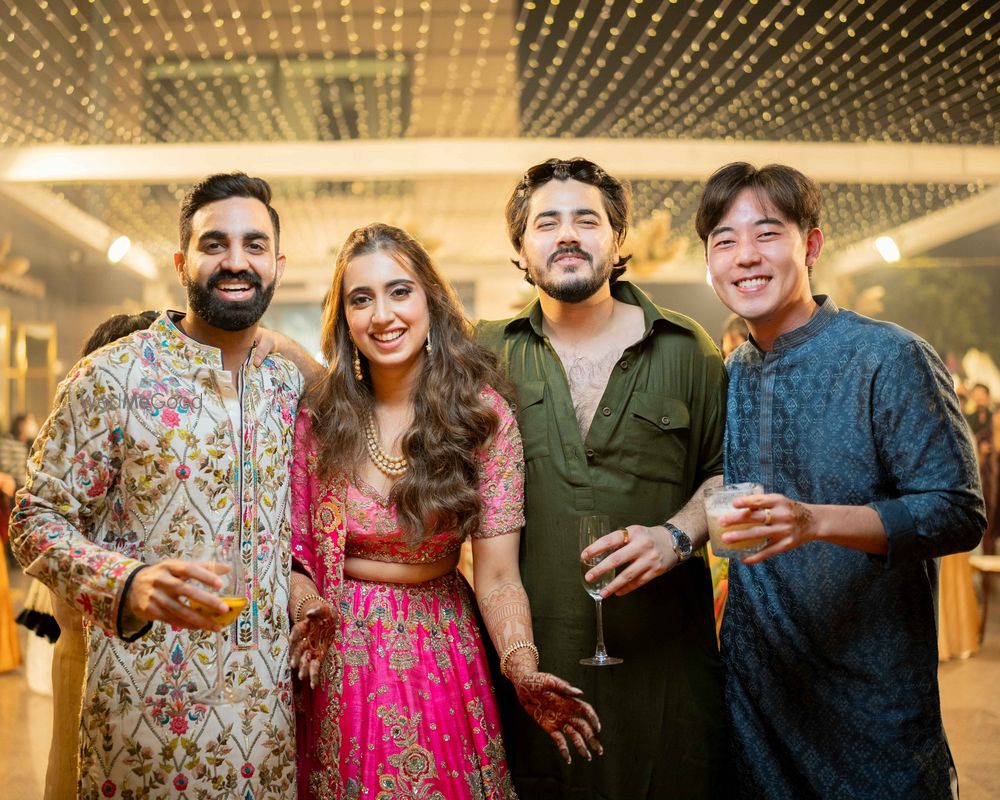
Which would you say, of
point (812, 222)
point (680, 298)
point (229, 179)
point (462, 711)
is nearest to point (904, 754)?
point (462, 711)

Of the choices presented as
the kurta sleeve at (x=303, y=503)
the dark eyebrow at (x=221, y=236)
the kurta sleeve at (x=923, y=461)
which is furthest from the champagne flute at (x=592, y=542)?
the dark eyebrow at (x=221, y=236)

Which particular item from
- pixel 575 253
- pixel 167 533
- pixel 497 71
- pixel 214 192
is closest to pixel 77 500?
pixel 167 533

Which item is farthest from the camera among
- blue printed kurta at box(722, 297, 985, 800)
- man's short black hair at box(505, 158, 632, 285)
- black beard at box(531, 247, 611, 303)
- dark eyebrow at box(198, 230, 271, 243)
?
man's short black hair at box(505, 158, 632, 285)

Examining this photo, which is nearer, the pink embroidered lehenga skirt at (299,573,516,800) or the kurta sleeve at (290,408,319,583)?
the pink embroidered lehenga skirt at (299,573,516,800)

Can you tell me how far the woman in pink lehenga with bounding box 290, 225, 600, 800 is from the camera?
2.08m

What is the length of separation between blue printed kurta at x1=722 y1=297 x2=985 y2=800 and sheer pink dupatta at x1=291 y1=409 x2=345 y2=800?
98 cm

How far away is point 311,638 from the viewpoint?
210 cm

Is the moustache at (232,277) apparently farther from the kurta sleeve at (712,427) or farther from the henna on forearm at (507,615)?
the kurta sleeve at (712,427)

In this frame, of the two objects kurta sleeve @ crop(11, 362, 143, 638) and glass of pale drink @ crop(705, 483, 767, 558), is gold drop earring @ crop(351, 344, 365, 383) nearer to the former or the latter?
kurta sleeve @ crop(11, 362, 143, 638)

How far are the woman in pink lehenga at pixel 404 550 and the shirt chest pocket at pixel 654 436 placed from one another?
0.32 m

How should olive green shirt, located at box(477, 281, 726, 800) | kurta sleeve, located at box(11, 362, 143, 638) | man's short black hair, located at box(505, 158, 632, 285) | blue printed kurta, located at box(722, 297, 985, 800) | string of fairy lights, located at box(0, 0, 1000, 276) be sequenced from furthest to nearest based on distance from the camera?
string of fairy lights, located at box(0, 0, 1000, 276) → man's short black hair, located at box(505, 158, 632, 285) → olive green shirt, located at box(477, 281, 726, 800) → blue printed kurta, located at box(722, 297, 985, 800) → kurta sleeve, located at box(11, 362, 143, 638)

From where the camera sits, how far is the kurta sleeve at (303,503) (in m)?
2.24

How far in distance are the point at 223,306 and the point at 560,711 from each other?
3.90 feet

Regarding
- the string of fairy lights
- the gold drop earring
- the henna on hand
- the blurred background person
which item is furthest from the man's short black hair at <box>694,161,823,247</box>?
the string of fairy lights
